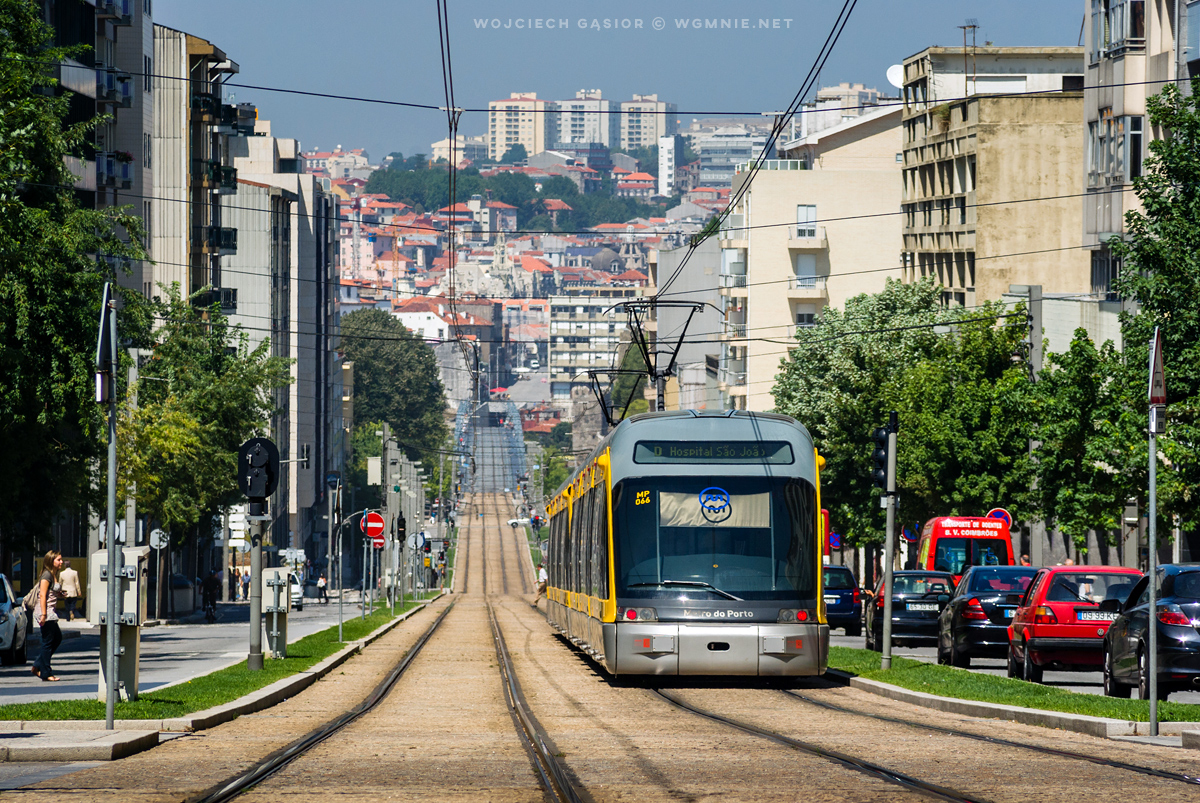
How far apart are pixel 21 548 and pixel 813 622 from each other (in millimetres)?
17255

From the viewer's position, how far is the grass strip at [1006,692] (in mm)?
15875

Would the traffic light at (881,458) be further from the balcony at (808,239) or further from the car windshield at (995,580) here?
the balcony at (808,239)

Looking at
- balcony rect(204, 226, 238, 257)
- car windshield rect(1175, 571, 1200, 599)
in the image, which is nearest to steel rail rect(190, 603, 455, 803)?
car windshield rect(1175, 571, 1200, 599)

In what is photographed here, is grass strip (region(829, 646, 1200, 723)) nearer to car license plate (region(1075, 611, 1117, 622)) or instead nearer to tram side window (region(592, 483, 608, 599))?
car license plate (region(1075, 611, 1117, 622))

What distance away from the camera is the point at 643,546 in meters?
21.0

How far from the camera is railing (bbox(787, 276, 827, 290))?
10556cm

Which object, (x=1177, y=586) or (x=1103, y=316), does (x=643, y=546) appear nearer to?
(x=1177, y=586)

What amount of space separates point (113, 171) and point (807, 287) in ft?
171

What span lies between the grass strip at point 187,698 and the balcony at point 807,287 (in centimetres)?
7891

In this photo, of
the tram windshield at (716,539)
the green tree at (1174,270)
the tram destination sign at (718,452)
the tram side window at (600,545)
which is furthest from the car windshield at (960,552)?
the tram windshield at (716,539)

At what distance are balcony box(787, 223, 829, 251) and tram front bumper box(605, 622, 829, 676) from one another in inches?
3389

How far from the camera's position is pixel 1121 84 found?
46188 millimetres

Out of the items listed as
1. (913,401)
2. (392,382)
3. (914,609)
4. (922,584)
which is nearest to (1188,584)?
(914,609)

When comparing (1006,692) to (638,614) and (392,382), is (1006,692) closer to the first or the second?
(638,614)
